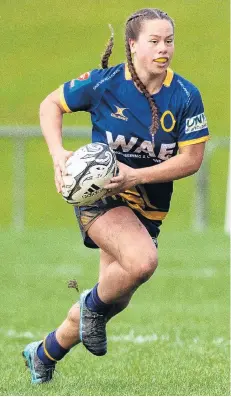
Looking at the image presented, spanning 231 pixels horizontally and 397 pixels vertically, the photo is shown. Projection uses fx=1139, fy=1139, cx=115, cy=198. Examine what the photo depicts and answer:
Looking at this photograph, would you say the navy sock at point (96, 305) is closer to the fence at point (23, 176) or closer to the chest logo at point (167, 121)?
the chest logo at point (167, 121)

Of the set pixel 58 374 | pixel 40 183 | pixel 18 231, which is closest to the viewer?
pixel 58 374

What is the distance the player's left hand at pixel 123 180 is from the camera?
5.54 m

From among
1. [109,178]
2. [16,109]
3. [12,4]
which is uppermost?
[109,178]

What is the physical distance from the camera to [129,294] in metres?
5.90

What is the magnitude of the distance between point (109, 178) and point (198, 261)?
7.40 m

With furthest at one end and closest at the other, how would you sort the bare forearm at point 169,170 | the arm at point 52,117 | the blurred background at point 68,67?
the blurred background at point 68,67
the arm at point 52,117
the bare forearm at point 169,170

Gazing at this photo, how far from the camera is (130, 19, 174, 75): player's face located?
18.8ft

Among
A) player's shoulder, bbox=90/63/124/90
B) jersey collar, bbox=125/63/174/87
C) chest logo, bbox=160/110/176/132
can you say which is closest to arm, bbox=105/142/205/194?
chest logo, bbox=160/110/176/132

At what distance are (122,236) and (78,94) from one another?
2.57ft

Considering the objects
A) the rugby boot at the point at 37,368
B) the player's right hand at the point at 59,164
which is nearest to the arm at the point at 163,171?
the player's right hand at the point at 59,164

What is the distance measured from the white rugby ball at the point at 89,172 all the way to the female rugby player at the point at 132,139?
6 centimetres

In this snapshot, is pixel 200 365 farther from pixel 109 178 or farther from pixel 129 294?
pixel 109 178

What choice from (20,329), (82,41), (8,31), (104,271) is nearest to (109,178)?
(104,271)

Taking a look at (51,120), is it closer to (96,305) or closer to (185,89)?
(185,89)
